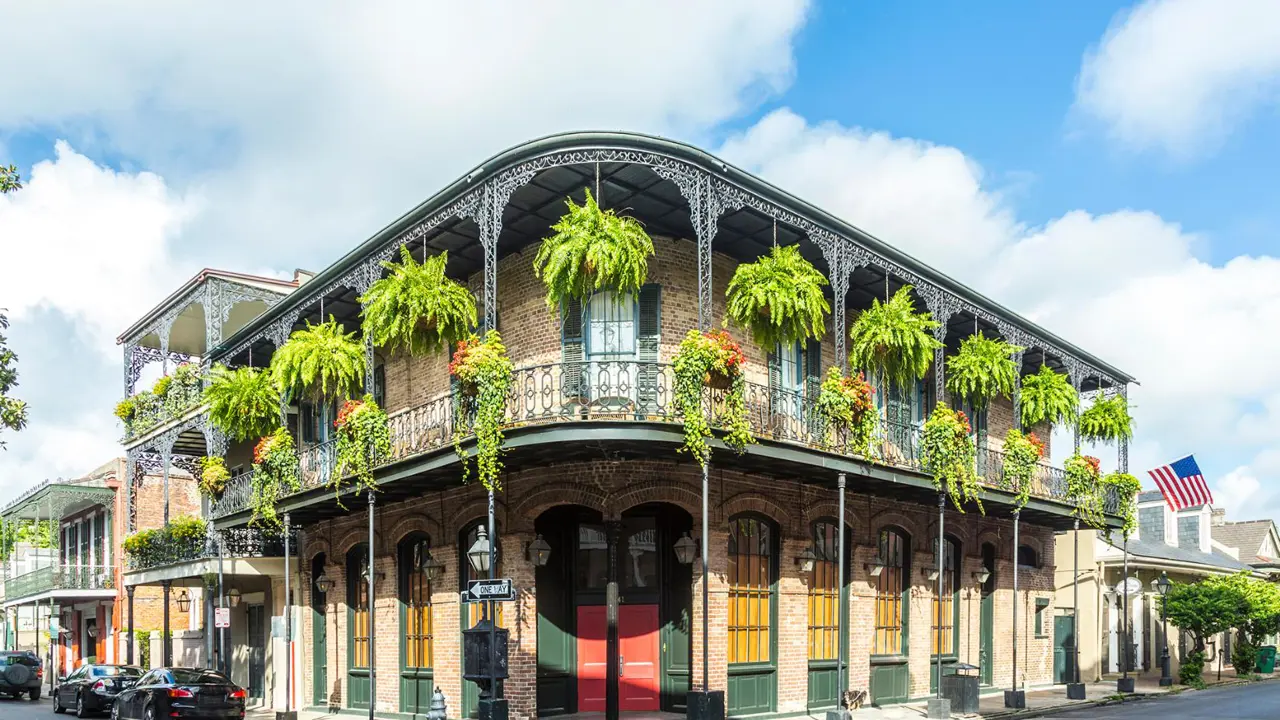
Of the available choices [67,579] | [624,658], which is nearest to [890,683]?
[624,658]

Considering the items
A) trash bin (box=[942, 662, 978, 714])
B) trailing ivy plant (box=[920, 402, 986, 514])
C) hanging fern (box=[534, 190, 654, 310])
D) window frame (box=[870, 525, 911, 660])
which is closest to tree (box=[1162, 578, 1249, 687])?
window frame (box=[870, 525, 911, 660])

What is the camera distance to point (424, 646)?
2027 cm

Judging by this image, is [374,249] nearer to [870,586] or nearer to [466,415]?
[466,415]

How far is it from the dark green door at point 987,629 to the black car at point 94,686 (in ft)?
61.7

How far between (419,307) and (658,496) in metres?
4.71

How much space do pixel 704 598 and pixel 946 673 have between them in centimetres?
903

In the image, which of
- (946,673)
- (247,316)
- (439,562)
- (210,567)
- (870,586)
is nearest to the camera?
(439,562)

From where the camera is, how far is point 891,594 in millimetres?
21875

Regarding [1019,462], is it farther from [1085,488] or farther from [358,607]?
[358,607]

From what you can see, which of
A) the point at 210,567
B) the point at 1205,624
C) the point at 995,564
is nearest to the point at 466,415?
the point at 210,567

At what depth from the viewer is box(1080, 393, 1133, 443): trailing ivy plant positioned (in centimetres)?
2677

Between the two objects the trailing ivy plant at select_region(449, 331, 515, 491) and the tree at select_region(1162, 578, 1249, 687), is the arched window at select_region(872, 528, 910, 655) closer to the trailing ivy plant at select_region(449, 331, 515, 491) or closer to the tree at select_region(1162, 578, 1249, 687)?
the trailing ivy plant at select_region(449, 331, 515, 491)

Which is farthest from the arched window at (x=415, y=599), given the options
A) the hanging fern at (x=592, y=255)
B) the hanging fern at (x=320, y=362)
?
the hanging fern at (x=592, y=255)

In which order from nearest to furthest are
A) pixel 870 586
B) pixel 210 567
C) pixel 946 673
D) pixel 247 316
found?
pixel 870 586 < pixel 946 673 < pixel 210 567 < pixel 247 316
